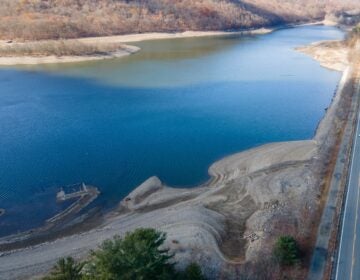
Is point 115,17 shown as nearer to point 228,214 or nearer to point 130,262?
point 228,214

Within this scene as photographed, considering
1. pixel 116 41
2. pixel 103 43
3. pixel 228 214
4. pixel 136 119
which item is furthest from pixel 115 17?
pixel 228 214

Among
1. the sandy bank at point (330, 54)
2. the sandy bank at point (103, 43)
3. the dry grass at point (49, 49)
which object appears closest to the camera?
the sandy bank at point (330, 54)

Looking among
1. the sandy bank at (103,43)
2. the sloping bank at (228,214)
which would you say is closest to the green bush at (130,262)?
the sloping bank at (228,214)

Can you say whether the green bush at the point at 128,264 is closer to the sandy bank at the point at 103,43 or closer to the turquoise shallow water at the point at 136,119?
the turquoise shallow water at the point at 136,119

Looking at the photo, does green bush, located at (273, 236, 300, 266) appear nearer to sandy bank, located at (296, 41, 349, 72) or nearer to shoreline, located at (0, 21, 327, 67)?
sandy bank, located at (296, 41, 349, 72)

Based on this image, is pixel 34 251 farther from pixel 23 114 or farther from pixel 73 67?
pixel 73 67

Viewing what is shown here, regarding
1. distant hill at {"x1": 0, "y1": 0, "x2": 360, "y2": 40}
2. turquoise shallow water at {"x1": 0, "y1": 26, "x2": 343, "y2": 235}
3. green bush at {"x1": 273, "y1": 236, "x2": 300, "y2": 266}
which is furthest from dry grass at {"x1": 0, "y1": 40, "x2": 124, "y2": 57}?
green bush at {"x1": 273, "y1": 236, "x2": 300, "y2": 266}

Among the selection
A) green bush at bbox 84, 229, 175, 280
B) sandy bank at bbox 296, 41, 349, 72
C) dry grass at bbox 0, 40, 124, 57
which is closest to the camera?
green bush at bbox 84, 229, 175, 280

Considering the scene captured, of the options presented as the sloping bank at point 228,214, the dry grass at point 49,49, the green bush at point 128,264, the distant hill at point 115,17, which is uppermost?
the distant hill at point 115,17

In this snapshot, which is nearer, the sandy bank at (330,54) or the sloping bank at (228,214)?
the sloping bank at (228,214)
